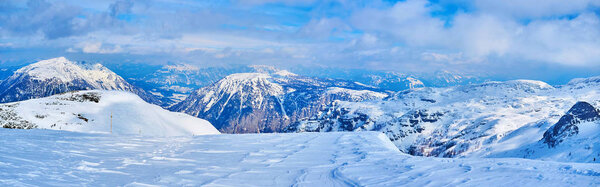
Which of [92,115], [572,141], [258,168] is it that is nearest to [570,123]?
[572,141]

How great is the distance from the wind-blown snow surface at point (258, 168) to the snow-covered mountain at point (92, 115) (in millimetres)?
23622

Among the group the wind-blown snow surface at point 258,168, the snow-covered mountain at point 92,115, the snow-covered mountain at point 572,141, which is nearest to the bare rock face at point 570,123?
the snow-covered mountain at point 572,141

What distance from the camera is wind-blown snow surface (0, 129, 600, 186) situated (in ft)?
26.3

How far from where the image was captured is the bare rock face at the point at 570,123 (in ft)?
288

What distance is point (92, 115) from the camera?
4191 centimetres

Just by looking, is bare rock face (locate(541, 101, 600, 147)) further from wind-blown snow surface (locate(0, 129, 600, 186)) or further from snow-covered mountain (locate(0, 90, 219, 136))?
wind-blown snow surface (locate(0, 129, 600, 186))

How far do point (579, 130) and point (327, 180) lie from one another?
361 ft

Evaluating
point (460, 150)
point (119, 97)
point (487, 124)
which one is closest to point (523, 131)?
point (460, 150)

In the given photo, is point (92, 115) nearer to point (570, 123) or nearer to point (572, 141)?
point (572, 141)

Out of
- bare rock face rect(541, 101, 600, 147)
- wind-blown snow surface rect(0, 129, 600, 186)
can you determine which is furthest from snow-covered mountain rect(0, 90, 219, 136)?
bare rock face rect(541, 101, 600, 147)

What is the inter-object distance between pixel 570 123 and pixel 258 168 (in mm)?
117805

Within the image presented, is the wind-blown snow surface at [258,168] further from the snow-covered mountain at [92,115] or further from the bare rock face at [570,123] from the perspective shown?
the bare rock face at [570,123]

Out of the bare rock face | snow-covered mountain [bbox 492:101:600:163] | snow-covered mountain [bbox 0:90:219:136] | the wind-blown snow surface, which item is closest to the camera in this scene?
the wind-blown snow surface

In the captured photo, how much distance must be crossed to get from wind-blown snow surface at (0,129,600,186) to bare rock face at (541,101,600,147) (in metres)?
99.6
